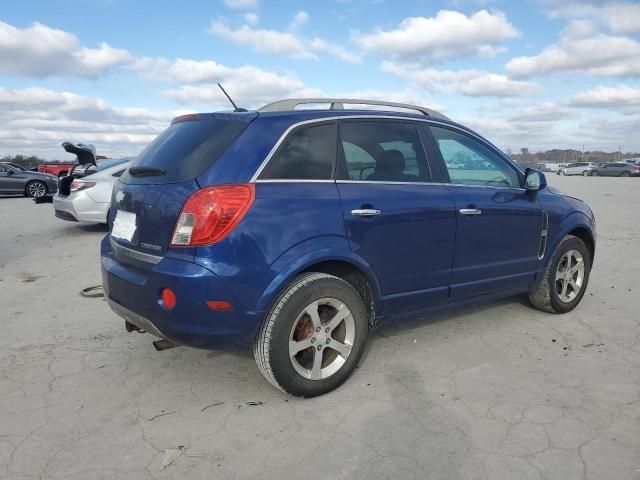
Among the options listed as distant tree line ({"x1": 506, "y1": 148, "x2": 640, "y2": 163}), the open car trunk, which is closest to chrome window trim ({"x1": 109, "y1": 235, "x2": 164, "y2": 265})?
the open car trunk

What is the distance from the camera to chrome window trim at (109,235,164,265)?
2.98 metres

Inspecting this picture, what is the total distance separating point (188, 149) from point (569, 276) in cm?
373

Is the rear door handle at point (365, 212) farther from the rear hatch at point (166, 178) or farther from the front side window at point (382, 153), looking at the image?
the rear hatch at point (166, 178)

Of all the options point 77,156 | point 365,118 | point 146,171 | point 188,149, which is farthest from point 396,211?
point 77,156

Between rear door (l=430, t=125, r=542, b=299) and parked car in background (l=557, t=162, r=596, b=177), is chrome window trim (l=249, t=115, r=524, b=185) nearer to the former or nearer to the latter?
rear door (l=430, t=125, r=542, b=299)

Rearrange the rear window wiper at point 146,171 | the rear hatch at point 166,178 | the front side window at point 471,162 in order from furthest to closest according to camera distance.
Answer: the front side window at point 471,162, the rear window wiper at point 146,171, the rear hatch at point 166,178

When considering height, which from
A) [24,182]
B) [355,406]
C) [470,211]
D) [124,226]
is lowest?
[355,406]

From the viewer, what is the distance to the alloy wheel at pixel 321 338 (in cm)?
312

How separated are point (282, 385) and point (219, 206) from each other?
1.11 metres

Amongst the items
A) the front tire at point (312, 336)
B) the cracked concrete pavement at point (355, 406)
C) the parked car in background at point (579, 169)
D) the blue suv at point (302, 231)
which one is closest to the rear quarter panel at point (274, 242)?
the blue suv at point (302, 231)

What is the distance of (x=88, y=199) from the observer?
31.0 ft

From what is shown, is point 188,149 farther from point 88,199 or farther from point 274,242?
point 88,199

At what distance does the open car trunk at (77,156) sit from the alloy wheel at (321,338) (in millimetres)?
7134

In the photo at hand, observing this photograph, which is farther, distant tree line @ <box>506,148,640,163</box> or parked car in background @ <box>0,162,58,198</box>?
distant tree line @ <box>506,148,640,163</box>
